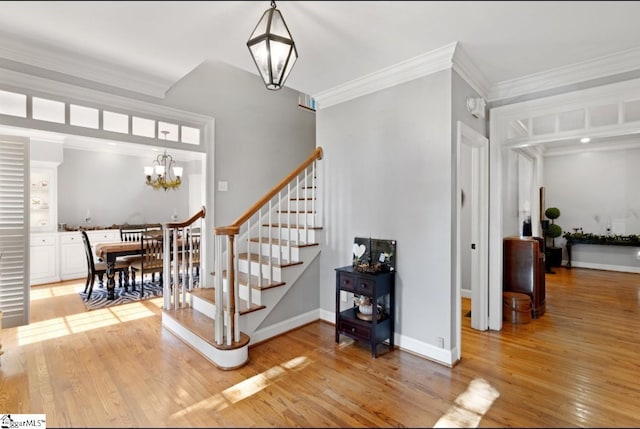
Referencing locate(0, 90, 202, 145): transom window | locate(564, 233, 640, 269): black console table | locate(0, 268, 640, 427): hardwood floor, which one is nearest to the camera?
locate(0, 268, 640, 427): hardwood floor

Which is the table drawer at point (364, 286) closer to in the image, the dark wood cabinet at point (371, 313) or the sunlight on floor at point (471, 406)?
the dark wood cabinet at point (371, 313)

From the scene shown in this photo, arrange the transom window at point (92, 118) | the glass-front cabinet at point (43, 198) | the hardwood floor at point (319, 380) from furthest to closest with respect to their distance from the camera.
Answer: the glass-front cabinet at point (43, 198) < the transom window at point (92, 118) < the hardwood floor at point (319, 380)

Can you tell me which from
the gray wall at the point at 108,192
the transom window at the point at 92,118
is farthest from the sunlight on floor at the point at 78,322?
the gray wall at the point at 108,192

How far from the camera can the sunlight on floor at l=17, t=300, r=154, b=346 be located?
124 inches

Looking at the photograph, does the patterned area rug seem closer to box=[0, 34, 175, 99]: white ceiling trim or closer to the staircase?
the staircase

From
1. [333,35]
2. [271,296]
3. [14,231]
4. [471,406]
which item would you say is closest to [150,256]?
[14,231]

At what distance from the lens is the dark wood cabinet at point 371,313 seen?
8.97ft

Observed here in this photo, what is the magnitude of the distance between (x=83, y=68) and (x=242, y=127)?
1.86 metres

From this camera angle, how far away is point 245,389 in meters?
2.24

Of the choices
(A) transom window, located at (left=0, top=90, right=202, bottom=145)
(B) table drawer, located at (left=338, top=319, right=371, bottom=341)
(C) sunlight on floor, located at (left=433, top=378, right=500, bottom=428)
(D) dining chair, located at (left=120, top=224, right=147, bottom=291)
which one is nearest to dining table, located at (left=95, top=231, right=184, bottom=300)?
(D) dining chair, located at (left=120, top=224, right=147, bottom=291)

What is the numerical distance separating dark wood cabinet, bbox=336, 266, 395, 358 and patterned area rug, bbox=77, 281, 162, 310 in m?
3.20

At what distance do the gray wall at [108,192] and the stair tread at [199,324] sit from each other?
438 centimetres

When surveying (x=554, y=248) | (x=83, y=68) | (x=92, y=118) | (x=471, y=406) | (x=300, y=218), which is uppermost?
(x=83, y=68)

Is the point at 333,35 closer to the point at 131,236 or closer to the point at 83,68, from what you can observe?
the point at 83,68
